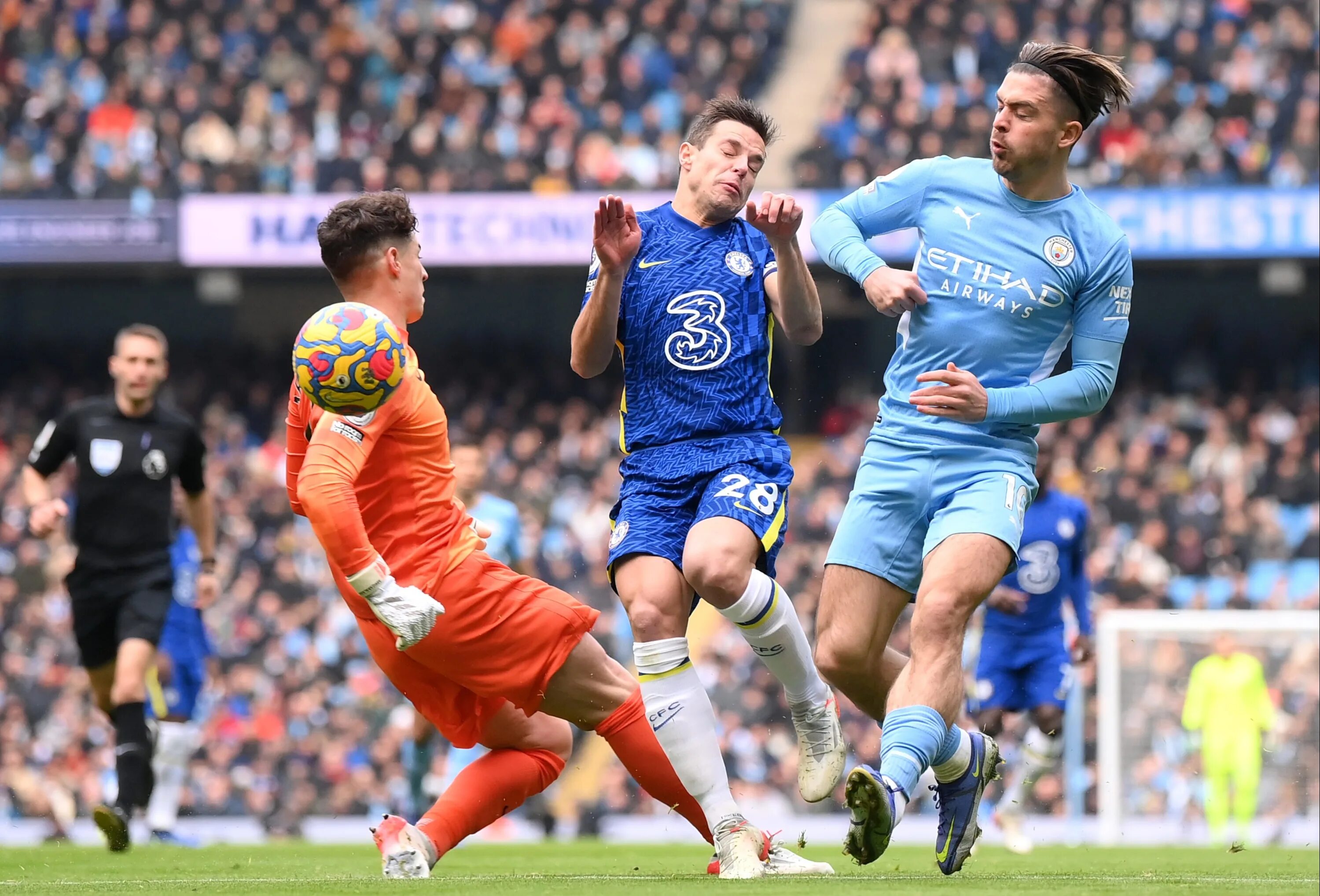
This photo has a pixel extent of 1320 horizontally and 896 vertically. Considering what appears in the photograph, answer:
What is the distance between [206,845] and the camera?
10.4 m

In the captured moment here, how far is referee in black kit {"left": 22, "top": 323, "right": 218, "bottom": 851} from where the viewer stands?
30.3ft

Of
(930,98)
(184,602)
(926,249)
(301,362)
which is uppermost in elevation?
(930,98)

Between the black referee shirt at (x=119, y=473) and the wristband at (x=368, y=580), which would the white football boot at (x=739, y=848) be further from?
the black referee shirt at (x=119, y=473)

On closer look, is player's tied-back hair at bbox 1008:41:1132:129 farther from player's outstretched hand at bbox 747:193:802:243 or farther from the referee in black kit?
the referee in black kit

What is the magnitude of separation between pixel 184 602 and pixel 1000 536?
6268mm

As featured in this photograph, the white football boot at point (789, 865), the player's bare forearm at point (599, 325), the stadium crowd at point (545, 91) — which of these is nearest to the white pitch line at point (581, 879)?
the white football boot at point (789, 865)

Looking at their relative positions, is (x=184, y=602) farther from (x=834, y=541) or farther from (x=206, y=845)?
(x=834, y=541)

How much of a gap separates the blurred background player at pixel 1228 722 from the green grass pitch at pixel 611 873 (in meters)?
2.48

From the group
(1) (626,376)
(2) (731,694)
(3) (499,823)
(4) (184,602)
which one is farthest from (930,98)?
(1) (626,376)

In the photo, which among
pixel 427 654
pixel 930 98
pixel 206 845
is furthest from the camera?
pixel 930 98

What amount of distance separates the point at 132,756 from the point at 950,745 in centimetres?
470

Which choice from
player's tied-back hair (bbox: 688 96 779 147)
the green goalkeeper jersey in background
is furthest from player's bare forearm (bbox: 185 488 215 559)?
the green goalkeeper jersey in background

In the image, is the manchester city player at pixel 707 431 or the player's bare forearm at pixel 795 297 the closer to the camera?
the manchester city player at pixel 707 431

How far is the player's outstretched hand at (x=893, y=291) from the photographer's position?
5.59 m
